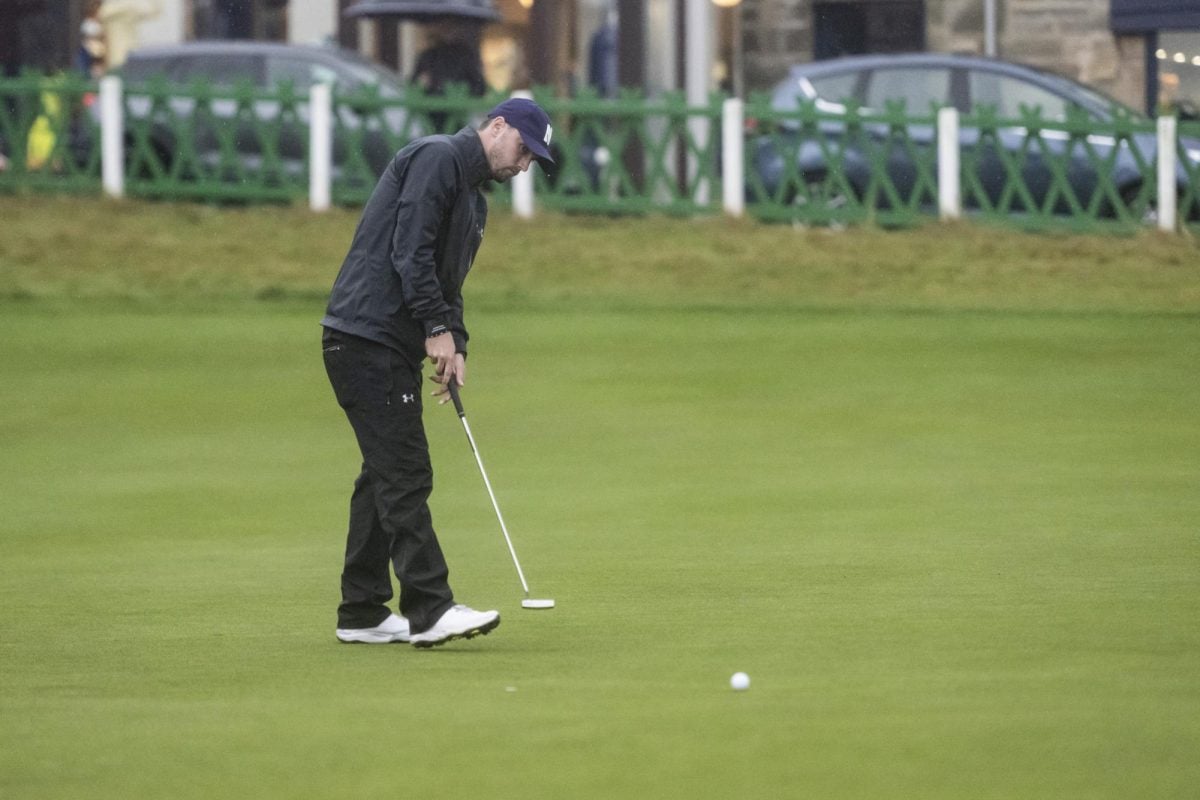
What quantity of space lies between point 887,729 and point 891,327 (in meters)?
11.8

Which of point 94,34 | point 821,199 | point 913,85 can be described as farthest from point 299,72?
point 94,34

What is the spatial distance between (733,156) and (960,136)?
78.8 inches

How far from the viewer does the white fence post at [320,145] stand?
21.3 meters

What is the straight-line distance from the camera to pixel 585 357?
1609 cm

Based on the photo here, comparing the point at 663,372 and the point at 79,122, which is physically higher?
the point at 79,122

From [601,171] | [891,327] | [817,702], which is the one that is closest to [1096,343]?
[891,327]

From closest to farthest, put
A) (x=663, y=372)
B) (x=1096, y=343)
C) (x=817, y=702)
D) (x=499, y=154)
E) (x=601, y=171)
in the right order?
1. (x=817, y=702)
2. (x=499, y=154)
3. (x=663, y=372)
4. (x=1096, y=343)
5. (x=601, y=171)

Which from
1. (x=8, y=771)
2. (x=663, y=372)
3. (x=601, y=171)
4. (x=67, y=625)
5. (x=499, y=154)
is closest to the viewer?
(x=8, y=771)

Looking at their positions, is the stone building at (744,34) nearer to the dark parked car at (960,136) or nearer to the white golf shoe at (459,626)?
the dark parked car at (960,136)

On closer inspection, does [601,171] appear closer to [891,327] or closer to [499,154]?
[891,327]

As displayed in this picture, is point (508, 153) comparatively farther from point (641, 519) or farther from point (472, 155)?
point (641, 519)

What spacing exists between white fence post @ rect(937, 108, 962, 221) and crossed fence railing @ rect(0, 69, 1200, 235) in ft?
0.06

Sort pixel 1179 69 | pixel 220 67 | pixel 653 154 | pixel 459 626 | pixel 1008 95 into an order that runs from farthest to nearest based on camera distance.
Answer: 1. pixel 1179 69
2. pixel 220 67
3. pixel 1008 95
4. pixel 653 154
5. pixel 459 626

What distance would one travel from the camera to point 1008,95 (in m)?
21.5
